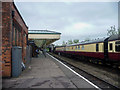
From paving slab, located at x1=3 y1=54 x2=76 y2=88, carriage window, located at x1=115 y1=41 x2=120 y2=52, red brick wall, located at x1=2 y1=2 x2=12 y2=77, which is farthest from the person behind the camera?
carriage window, located at x1=115 y1=41 x2=120 y2=52

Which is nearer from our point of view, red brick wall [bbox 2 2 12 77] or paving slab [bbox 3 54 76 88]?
paving slab [bbox 3 54 76 88]

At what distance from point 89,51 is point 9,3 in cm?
1142

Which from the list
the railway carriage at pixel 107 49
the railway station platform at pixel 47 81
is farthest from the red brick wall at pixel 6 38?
the railway carriage at pixel 107 49

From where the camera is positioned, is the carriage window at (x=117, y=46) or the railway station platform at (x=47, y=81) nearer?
the railway station platform at (x=47, y=81)

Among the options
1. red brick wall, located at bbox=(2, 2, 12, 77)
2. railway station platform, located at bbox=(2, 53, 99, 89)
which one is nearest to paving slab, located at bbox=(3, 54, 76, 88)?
railway station platform, located at bbox=(2, 53, 99, 89)

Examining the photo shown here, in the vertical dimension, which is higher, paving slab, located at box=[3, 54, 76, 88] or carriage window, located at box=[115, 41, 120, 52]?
carriage window, located at box=[115, 41, 120, 52]

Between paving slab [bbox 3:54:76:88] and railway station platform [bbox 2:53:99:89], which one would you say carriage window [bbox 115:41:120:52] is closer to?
railway station platform [bbox 2:53:99:89]

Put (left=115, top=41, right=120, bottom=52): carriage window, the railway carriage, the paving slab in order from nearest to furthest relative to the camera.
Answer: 1. the paving slab
2. (left=115, top=41, right=120, bottom=52): carriage window
3. the railway carriage

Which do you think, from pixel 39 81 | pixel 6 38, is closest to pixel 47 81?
pixel 39 81

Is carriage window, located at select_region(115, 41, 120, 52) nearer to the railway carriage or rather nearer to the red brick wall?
the railway carriage

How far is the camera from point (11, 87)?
542 centimetres

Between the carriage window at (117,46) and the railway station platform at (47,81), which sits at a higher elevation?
the carriage window at (117,46)

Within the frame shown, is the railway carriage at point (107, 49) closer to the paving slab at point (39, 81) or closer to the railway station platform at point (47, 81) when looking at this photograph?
the railway station platform at point (47, 81)

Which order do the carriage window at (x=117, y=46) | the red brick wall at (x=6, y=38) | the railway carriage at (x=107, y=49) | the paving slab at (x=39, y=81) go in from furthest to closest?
the railway carriage at (x=107, y=49) → the carriage window at (x=117, y=46) → the red brick wall at (x=6, y=38) → the paving slab at (x=39, y=81)
